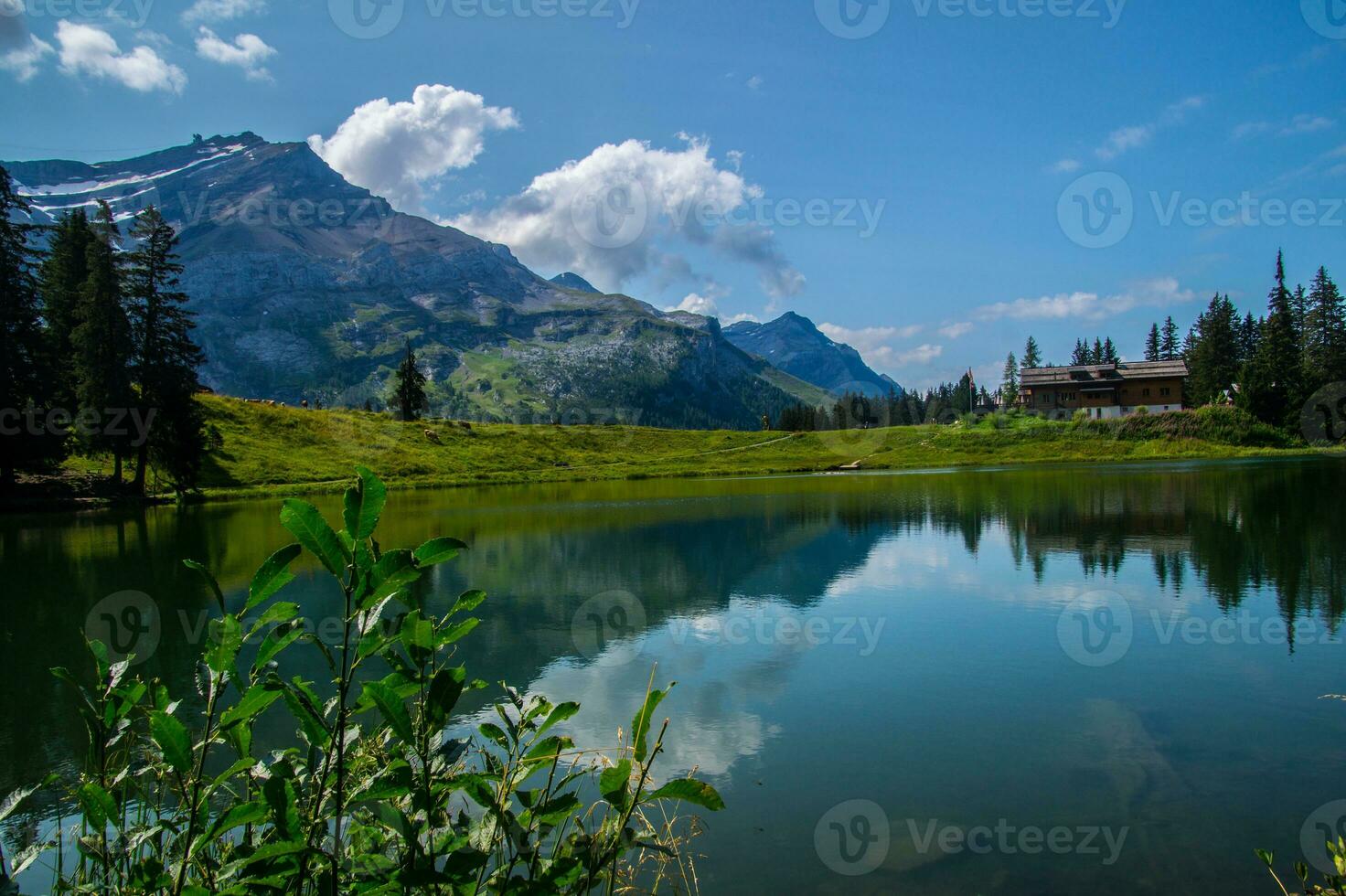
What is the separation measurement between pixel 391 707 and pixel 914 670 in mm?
12417

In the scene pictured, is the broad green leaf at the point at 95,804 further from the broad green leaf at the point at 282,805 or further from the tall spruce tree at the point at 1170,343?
the tall spruce tree at the point at 1170,343

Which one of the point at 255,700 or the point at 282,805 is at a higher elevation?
the point at 255,700

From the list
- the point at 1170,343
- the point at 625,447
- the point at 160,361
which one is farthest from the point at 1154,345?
the point at 160,361

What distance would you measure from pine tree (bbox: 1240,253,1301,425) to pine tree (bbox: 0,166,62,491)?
126 meters

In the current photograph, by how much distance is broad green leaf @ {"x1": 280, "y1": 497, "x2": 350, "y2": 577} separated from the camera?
1.59m

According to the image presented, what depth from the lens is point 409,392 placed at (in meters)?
105

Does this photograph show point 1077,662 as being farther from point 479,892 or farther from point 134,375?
point 134,375

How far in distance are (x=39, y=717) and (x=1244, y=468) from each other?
256 ft

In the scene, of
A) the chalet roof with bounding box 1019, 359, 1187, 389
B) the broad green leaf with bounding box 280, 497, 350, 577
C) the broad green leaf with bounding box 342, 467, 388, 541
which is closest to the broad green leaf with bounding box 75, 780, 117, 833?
the broad green leaf with bounding box 280, 497, 350, 577

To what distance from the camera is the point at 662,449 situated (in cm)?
10288

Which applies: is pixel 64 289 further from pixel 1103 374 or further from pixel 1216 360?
pixel 1216 360

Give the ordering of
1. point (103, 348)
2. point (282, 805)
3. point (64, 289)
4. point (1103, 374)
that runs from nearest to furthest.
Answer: point (282, 805) → point (103, 348) → point (64, 289) → point (1103, 374)

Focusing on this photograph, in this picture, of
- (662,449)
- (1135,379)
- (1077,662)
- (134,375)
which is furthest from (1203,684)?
(1135,379)

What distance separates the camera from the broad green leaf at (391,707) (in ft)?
5.55
